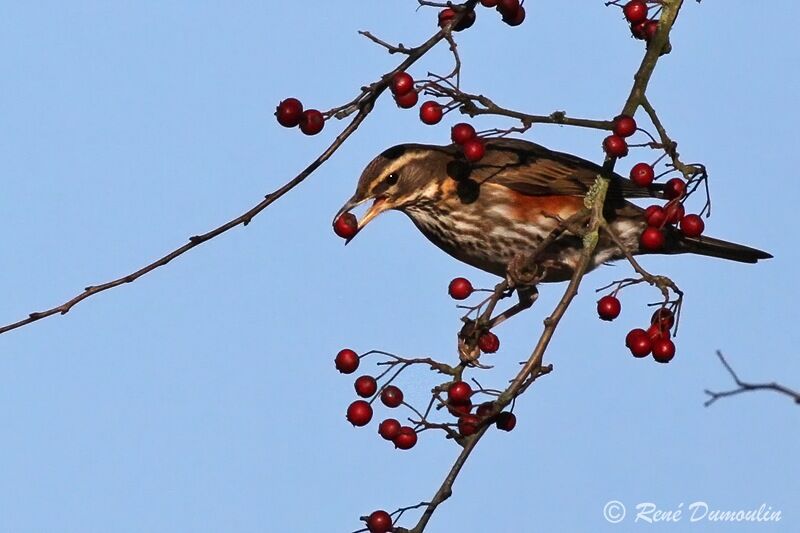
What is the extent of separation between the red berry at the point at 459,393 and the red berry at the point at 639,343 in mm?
689

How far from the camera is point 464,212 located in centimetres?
641

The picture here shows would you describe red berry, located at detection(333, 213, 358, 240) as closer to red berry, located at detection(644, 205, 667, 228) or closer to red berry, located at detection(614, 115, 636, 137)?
red berry, located at detection(644, 205, 667, 228)

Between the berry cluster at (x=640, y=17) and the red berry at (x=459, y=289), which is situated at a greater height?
the berry cluster at (x=640, y=17)

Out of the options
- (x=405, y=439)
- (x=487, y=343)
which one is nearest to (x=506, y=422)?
(x=405, y=439)

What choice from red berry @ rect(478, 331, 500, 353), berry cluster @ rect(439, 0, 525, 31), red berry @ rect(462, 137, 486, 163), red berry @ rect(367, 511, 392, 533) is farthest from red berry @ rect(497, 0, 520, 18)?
red berry @ rect(367, 511, 392, 533)

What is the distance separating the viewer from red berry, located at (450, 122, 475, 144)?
14.9ft

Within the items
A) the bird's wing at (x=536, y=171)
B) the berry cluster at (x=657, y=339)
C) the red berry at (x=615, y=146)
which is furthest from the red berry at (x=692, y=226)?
the bird's wing at (x=536, y=171)

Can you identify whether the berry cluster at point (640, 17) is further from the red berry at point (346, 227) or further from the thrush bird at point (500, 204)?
the thrush bird at point (500, 204)

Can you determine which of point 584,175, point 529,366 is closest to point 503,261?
point 584,175

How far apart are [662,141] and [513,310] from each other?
2.22 metres

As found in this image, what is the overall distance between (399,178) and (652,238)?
1781mm

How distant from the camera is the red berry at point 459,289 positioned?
4945mm

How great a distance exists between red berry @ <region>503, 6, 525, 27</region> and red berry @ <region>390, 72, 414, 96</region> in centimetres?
66

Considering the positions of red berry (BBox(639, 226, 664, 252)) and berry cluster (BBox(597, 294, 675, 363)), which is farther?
red berry (BBox(639, 226, 664, 252))
